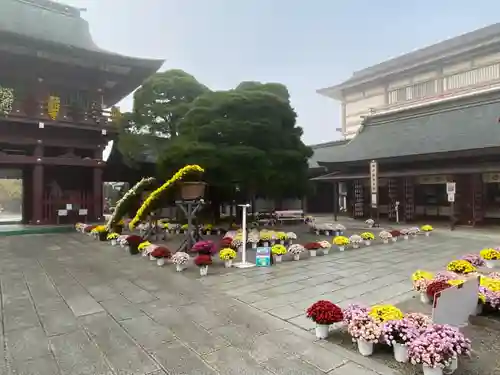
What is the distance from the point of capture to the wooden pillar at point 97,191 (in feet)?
55.5

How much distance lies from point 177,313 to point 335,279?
3.33 metres

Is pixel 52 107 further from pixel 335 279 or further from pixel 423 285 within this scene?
pixel 423 285

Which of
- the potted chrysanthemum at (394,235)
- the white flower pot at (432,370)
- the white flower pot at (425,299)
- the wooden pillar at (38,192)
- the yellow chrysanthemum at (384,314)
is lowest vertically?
the white flower pot at (425,299)

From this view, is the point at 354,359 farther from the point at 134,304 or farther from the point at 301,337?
the point at 134,304

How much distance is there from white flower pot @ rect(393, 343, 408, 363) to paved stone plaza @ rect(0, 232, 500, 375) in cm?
25

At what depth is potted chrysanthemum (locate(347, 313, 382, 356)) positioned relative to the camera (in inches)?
134

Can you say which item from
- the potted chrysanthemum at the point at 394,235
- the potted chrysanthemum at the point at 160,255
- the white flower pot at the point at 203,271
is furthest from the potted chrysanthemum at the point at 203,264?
the potted chrysanthemum at the point at 394,235

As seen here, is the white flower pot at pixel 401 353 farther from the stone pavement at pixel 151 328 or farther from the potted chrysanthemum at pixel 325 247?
the potted chrysanthemum at pixel 325 247

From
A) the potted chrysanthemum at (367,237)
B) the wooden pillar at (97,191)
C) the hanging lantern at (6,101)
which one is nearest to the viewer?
the potted chrysanthemum at (367,237)

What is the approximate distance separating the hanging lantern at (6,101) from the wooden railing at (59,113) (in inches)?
7.1

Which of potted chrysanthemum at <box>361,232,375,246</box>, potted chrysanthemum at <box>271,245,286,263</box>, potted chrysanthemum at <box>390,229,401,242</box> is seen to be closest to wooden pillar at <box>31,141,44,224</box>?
potted chrysanthemum at <box>271,245,286,263</box>

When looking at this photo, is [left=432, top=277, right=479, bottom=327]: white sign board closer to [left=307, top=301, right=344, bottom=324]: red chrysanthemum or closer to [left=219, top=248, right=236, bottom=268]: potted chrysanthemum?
[left=307, top=301, right=344, bottom=324]: red chrysanthemum

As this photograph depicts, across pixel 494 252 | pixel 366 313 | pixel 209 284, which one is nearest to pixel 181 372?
pixel 366 313

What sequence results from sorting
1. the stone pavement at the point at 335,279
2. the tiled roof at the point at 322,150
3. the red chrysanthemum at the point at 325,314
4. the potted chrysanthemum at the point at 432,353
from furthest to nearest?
the tiled roof at the point at 322,150 → the stone pavement at the point at 335,279 → the red chrysanthemum at the point at 325,314 → the potted chrysanthemum at the point at 432,353
